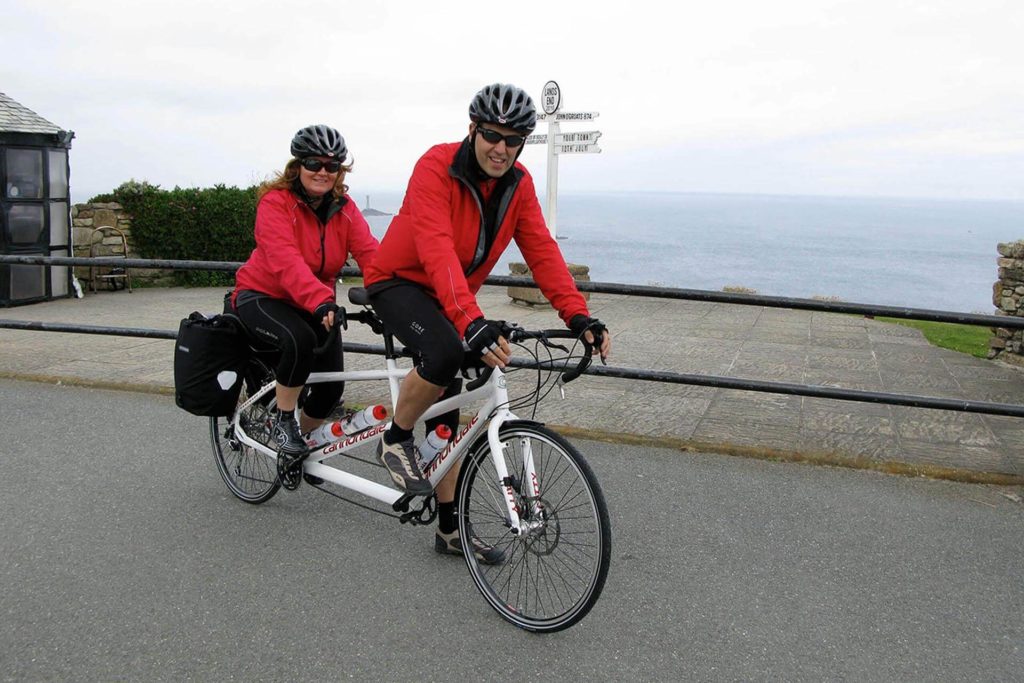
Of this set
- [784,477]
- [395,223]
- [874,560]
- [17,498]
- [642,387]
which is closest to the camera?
[395,223]

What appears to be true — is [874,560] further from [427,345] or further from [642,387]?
[642,387]

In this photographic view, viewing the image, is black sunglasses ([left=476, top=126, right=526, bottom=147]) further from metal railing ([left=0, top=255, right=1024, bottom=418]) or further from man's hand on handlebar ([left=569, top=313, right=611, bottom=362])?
metal railing ([left=0, top=255, right=1024, bottom=418])

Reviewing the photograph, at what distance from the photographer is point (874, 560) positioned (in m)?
4.41

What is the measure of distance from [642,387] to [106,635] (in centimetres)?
520

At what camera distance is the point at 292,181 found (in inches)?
184

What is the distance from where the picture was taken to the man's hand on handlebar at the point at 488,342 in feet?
10.8

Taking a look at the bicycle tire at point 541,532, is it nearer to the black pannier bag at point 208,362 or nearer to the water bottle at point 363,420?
the water bottle at point 363,420

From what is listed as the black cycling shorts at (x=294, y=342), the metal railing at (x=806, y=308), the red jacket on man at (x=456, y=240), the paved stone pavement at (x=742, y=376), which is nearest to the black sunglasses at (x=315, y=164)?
the black cycling shorts at (x=294, y=342)

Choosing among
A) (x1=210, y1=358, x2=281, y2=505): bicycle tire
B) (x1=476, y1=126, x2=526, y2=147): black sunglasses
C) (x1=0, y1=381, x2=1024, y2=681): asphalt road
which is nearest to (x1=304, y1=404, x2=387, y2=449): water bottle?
(x1=210, y1=358, x2=281, y2=505): bicycle tire

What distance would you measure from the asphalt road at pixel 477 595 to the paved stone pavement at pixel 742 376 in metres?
0.56

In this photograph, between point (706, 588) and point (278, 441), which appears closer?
point (706, 588)

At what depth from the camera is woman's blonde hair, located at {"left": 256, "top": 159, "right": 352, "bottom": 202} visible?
466cm

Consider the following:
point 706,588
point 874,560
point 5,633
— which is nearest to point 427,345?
point 706,588

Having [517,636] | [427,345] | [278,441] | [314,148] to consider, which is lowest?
[517,636]
